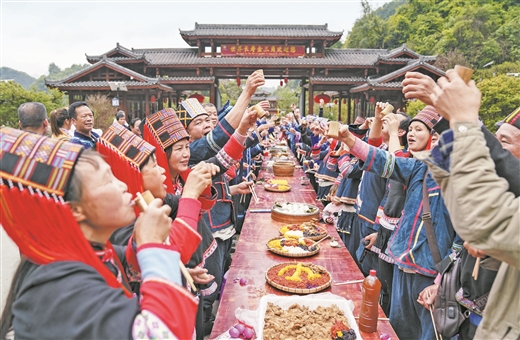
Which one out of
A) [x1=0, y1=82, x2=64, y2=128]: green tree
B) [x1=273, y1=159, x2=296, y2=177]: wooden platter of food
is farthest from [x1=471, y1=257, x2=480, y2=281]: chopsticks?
[x1=0, y1=82, x2=64, y2=128]: green tree

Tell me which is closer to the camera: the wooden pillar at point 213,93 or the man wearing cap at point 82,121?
the man wearing cap at point 82,121

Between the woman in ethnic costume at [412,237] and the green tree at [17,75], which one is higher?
the green tree at [17,75]

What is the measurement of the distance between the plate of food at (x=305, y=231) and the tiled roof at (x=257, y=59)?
55.1ft

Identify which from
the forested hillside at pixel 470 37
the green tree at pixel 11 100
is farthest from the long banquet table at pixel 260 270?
the green tree at pixel 11 100

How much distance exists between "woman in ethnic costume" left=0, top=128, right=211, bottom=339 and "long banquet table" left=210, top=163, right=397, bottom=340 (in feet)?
2.92

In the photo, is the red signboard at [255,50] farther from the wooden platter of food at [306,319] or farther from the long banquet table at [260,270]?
the wooden platter of food at [306,319]

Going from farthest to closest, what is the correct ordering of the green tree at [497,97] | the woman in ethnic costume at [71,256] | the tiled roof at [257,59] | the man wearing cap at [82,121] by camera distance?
1. the tiled roof at [257,59]
2. the green tree at [497,97]
3. the man wearing cap at [82,121]
4. the woman in ethnic costume at [71,256]

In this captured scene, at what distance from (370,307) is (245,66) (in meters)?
18.6

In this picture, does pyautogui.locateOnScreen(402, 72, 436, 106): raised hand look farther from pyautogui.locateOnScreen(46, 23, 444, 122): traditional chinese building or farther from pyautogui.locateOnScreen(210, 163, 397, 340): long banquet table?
pyautogui.locateOnScreen(46, 23, 444, 122): traditional chinese building

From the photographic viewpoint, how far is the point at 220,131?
9.89ft

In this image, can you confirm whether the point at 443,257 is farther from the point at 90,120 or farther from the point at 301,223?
the point at 90,120

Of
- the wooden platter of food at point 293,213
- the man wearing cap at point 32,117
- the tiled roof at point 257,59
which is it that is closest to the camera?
the wooden platter of food at point 293,213

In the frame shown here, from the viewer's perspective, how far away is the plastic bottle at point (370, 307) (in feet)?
6.17

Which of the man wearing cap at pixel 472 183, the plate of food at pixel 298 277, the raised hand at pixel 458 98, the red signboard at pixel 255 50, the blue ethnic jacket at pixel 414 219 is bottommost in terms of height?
the plate of food at pixel 298 277
